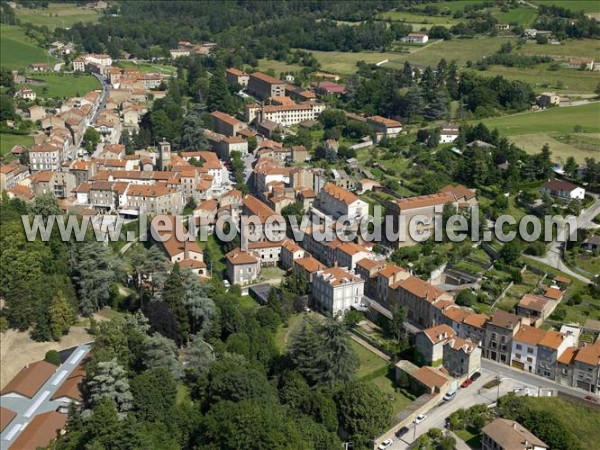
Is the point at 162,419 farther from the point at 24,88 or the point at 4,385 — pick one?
the point at 24,88

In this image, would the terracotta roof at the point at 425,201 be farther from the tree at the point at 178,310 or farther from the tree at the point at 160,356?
the tree at the point at 160,356

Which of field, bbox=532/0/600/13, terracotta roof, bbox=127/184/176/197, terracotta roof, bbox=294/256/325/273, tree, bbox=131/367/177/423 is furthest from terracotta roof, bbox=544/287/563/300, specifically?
field, bbox=532/0/600/13

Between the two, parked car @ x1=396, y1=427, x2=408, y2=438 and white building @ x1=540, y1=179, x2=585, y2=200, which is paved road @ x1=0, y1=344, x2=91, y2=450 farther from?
white building @ x1=540, y1=179, x2=585, y2=200

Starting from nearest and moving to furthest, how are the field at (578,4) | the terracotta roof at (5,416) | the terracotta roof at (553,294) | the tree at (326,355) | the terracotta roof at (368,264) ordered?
the terracotta roof at (5,416) → the tree at (326,355) → the terracotta roof at (553,294) → the terracotta roof at (368,264) → the field at (578,4)

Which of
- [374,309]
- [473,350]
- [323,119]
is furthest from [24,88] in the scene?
[473,350]

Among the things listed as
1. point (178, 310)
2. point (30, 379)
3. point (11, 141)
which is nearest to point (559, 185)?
point (178, 310)

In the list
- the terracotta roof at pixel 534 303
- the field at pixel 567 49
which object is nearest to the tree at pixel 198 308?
the terracotta roof at pixel 534 303

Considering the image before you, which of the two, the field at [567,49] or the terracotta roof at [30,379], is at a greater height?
the field at [567,49]
